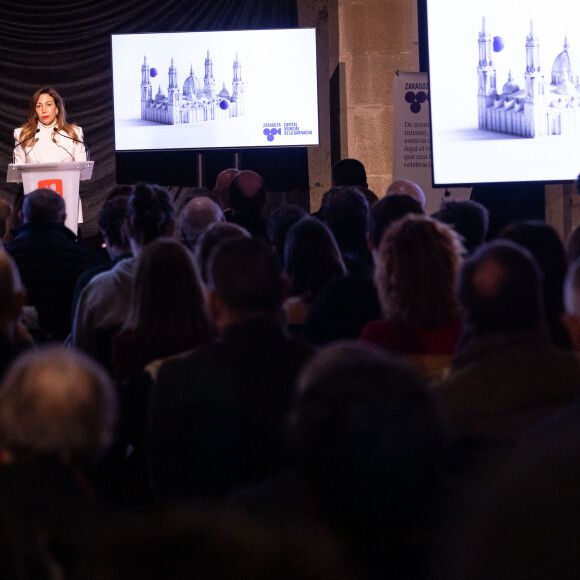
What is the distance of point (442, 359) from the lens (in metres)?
2.73

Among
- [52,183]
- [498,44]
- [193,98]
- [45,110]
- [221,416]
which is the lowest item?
[221,416]

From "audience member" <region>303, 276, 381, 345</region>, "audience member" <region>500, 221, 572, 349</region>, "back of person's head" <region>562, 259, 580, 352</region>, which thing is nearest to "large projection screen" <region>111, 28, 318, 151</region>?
Result: "audience member" <region>303, 276, 381, 345</region>

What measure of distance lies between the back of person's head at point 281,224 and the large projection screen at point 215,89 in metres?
4.47

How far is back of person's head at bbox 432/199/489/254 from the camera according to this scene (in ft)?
13.5

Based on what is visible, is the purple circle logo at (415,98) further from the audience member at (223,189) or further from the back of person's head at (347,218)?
the back of person's head at (347,218)

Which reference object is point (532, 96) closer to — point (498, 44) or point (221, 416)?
point (498, 44)

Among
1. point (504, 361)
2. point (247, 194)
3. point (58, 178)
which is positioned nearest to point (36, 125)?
point (58, 178)

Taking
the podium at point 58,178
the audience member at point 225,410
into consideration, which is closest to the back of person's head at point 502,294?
the audience member at point 225,410

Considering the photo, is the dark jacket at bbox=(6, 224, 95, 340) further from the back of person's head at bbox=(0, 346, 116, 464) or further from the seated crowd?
the back of person's head at bbox=(0, 346, 116, 464)

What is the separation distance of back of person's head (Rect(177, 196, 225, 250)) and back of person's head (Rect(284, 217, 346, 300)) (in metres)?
1.02

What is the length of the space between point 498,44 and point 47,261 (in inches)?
139

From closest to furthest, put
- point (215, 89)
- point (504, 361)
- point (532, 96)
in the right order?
point (504, 361)
point (532, 96)
point (215, 89)

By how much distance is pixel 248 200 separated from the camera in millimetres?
5379

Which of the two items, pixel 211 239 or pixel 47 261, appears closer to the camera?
pixel 211 239
